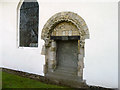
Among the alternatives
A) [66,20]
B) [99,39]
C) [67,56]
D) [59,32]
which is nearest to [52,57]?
[67,56]

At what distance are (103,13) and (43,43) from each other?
6.50ft

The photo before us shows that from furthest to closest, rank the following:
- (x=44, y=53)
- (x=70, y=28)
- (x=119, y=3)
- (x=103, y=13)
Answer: (x=44, y=53), (x=70, y=28), (x=103, y=13), (x=119, y=3)

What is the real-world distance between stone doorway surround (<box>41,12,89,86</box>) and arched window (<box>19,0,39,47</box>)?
594 mm

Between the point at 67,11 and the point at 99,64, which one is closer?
the point at 99,64

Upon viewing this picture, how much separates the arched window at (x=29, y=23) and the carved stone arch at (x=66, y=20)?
0.60 meters

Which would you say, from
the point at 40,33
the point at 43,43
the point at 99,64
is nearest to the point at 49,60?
the point at 43,43

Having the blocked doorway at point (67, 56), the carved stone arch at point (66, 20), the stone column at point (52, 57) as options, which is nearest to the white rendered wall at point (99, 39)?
the carved stone arch at point (66, 20)

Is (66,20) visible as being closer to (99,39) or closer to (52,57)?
(99,39)

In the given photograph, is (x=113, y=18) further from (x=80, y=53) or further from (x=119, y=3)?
(x=80, y=53)

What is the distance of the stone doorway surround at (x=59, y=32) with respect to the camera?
3277mm

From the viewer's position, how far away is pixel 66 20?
350cm

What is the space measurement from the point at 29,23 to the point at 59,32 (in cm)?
138

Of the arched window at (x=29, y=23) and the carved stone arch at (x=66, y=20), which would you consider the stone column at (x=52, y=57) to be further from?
the arched window at (x=29, y=23)

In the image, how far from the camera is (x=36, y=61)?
4.05 meters
